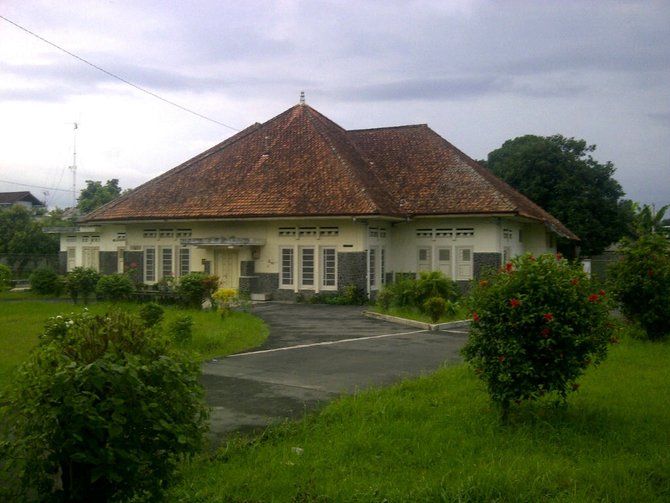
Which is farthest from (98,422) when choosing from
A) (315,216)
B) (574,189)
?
(574,189)

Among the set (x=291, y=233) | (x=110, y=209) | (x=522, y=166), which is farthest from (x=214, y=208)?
(x=522, y=166)

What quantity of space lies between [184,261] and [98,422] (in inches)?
960

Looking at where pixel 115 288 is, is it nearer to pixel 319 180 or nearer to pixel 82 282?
pixel 82 282

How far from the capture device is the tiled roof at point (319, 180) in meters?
25.0

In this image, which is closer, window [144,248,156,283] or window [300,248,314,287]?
window [300,248,314,287]

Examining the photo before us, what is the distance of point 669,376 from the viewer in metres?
10.3

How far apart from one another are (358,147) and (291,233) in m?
7.19

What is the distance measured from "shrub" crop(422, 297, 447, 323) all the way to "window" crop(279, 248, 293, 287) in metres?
8.50

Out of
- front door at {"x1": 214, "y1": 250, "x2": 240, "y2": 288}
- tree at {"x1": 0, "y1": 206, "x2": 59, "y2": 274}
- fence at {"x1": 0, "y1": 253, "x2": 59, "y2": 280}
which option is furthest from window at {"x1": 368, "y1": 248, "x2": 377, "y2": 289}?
tree at {"x1": 0, "y1": 206, "x2": 59, "y2": 274}

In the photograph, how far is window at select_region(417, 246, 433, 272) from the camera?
86.9 feet

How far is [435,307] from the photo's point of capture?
58.5 feet

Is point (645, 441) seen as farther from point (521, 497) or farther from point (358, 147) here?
point (358, 147)

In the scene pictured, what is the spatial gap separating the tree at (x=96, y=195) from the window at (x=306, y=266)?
102 ft

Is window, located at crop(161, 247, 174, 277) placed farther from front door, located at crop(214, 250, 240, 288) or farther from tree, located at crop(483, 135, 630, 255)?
tree, located at crop(483, 135, 630, 255)
